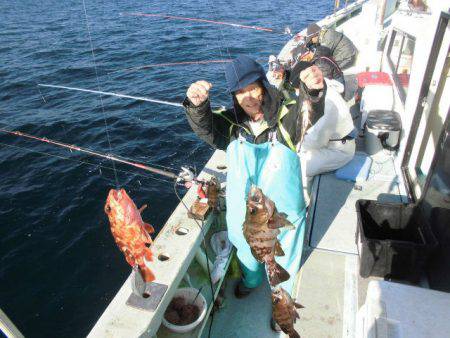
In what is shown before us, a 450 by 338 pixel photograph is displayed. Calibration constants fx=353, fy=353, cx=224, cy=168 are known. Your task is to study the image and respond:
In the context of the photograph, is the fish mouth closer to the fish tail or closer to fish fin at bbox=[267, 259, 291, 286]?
the fish tail

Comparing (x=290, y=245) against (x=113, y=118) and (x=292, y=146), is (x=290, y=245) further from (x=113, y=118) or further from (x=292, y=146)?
(x=113, y=118)

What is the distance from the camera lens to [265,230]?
109 inches

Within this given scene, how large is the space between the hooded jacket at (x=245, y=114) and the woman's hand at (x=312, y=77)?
0.20ft

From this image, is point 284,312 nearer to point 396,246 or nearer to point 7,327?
point 396,246

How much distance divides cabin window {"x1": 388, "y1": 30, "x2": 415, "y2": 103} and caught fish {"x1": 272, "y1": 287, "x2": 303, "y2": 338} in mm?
3957

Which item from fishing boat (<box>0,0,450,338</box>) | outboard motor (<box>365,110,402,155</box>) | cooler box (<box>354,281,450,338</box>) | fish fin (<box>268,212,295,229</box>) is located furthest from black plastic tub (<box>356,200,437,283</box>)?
outboard motor (<box>365,110,402,155</box>)

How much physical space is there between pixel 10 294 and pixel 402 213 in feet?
19.3

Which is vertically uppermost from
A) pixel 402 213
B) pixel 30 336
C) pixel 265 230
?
pixel 265 230

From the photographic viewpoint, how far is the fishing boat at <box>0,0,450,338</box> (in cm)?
209

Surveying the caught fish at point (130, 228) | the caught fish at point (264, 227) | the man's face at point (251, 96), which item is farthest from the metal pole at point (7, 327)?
the man's face at point (251, 96)

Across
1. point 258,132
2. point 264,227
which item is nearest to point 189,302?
point 264,227

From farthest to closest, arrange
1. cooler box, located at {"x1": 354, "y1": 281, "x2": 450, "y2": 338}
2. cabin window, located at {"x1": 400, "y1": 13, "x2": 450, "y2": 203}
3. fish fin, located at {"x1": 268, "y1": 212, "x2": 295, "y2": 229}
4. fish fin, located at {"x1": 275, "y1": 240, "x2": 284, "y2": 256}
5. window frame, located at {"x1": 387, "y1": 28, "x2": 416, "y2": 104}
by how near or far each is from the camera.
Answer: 1. window frame, located at {"x1": 387, "y1": 28, "x2": 416, "y2": 104}
2. cabin window, located at {"x1": 400, "y1": 13, "x2": 450, "y2": 203}
3. fish fin, located at {"x1": 275, "y1": 240, "x2": 284, "y2": 256}
4. fish fin, located at {"x1": 268, "y1": 212, "x2": 295, "y2": 229}
5. cooler box, located at {"x1": 354, "y1": 281, "x2": 450, "y2": 338}

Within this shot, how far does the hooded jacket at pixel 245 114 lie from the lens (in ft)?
9.21

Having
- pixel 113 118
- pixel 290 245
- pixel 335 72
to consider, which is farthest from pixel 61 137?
pixel 290 245
